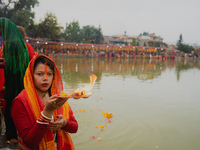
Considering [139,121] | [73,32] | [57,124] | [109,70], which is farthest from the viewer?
[73,32]

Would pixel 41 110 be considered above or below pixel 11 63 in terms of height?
below

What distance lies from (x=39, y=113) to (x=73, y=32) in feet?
181

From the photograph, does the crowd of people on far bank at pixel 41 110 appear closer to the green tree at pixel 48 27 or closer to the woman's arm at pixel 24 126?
the woman's arm at pixel 24 126

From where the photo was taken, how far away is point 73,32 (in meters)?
54.7

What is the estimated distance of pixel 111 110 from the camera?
539 cm

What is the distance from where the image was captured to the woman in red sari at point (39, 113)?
136cm

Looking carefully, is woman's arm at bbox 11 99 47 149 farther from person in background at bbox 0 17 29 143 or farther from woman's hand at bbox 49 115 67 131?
person in background at bbox 0 17 29 143

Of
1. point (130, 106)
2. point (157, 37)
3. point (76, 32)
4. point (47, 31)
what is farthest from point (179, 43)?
point (130, 106)

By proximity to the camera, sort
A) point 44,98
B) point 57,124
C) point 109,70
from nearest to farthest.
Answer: point 57,124 → point 44,98 → point 109,70

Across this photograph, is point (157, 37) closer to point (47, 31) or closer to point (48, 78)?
point (47, 31)

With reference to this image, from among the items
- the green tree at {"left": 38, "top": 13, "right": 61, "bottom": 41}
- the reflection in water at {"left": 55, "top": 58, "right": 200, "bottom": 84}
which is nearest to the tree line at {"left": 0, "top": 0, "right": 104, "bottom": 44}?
the green tree at {"left": 38, "top": 13, "right": 61, "bottom": 41}

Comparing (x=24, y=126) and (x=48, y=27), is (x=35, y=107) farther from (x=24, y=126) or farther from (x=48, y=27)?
(x=48, y=27)

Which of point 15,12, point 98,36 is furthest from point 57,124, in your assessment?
point 98,36

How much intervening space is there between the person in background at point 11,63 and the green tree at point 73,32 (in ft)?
174
